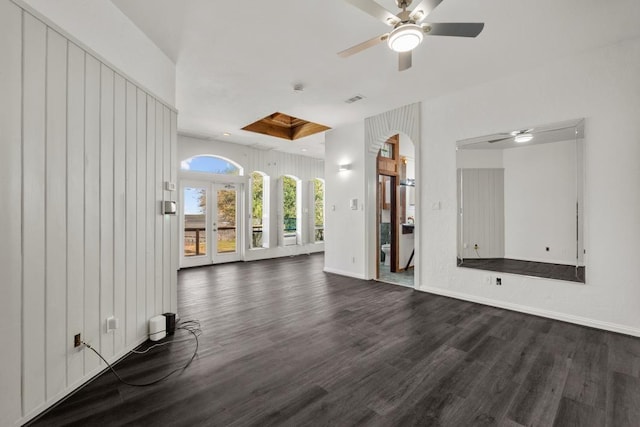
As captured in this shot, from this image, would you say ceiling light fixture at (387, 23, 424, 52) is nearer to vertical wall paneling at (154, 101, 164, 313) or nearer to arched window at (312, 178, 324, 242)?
vertical wall paneling at (154, 101, 164, 313)

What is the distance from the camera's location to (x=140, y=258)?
2.82 meters

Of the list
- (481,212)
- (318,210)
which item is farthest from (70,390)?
(318,210)

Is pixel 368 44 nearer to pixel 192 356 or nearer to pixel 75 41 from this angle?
pixel 75 41

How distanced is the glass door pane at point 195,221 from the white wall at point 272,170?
16.3 inches

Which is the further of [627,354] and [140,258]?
[140,258]

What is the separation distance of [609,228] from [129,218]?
16.1 feet

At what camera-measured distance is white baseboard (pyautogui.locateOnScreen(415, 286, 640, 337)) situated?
120 inches

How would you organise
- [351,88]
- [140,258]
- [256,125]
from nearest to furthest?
[140,258], [351,88], [256,125]

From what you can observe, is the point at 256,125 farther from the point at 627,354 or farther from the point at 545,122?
the point at 627,354

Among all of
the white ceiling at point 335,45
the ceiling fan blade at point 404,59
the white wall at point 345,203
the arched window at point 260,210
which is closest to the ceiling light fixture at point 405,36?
the ceiling fan blade at point 404,59

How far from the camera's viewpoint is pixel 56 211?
196cm

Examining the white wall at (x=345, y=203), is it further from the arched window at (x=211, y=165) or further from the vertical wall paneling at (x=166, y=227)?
the vertical wall paneling at (x=166, y=227)

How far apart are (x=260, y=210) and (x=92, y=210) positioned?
20.3 feet

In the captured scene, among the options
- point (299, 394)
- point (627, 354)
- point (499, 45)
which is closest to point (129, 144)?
point (299, 394)
